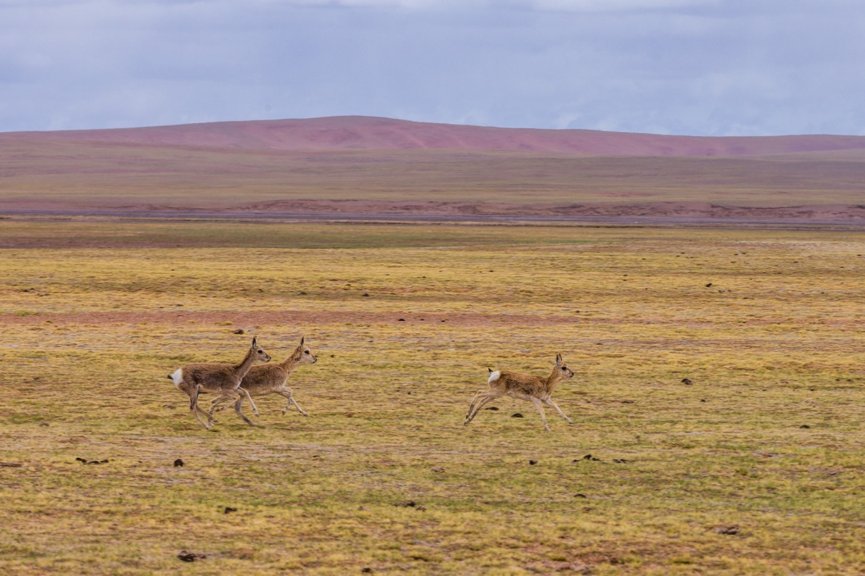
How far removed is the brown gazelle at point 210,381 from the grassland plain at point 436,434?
1.09 feet

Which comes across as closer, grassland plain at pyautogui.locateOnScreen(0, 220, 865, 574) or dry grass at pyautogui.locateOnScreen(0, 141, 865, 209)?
grassland plain at pyautogui.locateOnScreen(0, 220, 865, 574)

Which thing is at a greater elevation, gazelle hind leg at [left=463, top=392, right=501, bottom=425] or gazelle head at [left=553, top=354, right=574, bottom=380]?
gazelle head at [left=553, top=354, right=574, bottom=380]

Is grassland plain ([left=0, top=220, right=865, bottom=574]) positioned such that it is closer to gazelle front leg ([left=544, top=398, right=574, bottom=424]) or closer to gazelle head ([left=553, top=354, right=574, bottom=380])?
gazelle front leg ([left=544, top=398, right=574, bottom=424])

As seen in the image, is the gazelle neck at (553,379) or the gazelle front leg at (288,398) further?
the gazelle front leg at (288,398)

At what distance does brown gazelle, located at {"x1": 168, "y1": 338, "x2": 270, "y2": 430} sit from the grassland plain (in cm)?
33

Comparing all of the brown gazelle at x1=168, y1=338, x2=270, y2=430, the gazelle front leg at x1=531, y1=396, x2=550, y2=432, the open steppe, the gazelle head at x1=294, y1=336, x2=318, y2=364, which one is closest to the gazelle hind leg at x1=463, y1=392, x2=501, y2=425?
the gazelle front leg at x1=531, y1=396, x2=550, y2=432

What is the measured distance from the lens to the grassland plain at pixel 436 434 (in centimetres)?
998

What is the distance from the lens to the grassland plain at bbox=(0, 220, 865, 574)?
9984 mm

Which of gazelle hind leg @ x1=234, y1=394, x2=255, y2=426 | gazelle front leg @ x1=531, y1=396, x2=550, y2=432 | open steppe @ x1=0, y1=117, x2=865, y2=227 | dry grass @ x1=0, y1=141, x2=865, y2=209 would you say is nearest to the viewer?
gazelle front leg @ x1=531, y1=396, x2=550, y2=432

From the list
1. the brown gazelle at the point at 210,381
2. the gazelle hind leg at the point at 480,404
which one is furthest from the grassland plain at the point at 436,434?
the brown gazelle at the point at 210,381

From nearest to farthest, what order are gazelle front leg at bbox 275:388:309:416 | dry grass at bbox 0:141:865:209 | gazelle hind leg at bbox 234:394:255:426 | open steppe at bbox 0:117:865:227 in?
gazelle hind leg at bbox 234:394:255:426
gazelle front leg at bbox 275:388:309:416
open steppe at bbox 0:117:865:227
dry grass at bbox 0:141:865:209

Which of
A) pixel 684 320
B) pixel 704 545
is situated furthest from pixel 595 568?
pixel 684 320

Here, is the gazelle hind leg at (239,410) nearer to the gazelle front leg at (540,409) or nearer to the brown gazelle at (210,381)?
the brown gazelle at (210,381)

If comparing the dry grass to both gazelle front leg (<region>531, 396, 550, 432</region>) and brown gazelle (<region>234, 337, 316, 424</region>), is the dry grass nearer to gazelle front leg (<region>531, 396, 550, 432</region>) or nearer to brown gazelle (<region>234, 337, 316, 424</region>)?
brown gazelle (<region>234, 337, 316, 424</region>)
